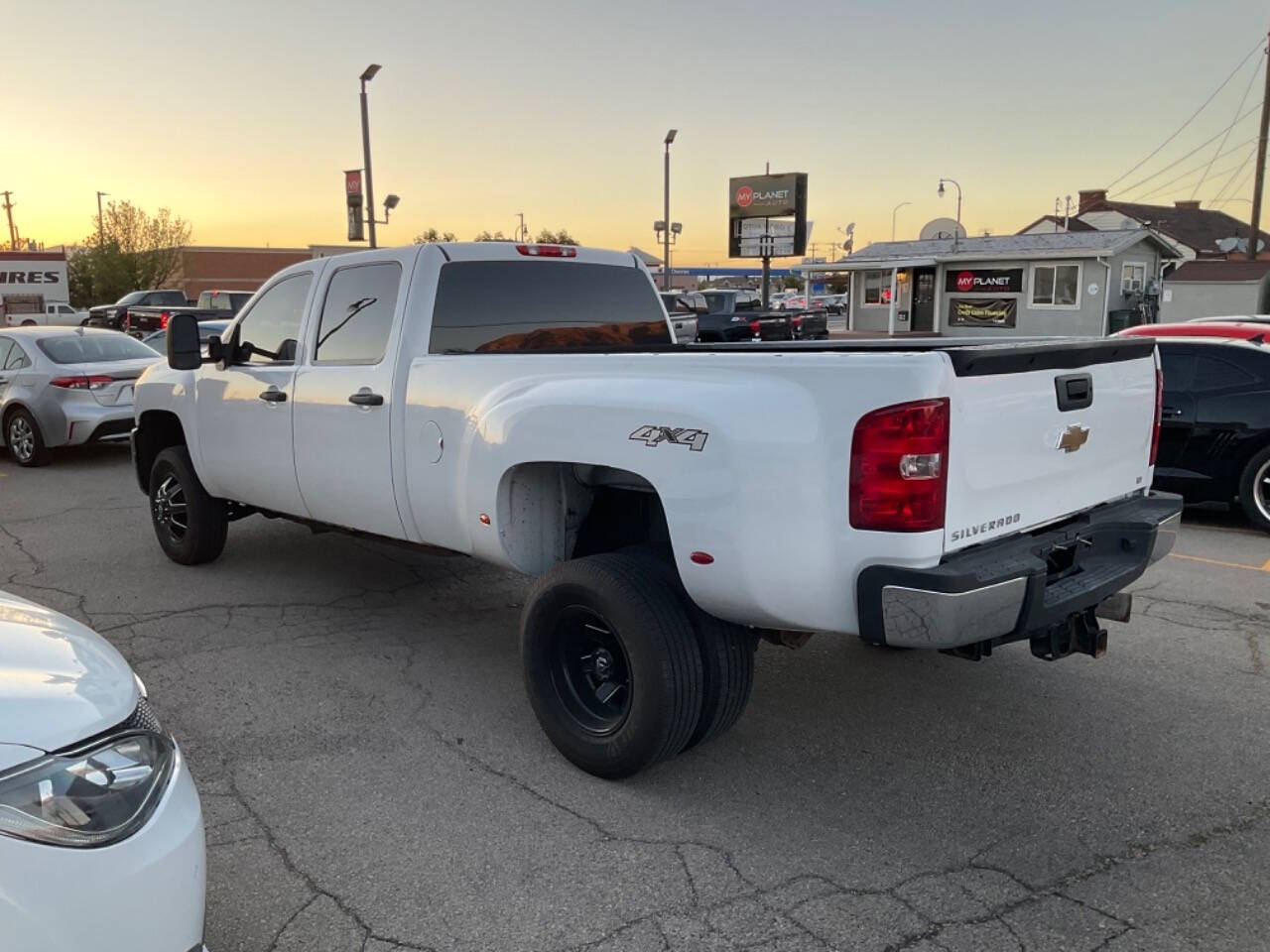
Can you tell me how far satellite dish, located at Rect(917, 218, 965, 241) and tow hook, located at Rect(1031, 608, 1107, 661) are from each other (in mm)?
34666

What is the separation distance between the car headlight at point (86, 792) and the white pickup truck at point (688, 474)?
1738 mm

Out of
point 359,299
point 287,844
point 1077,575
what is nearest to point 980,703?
point 1077,575

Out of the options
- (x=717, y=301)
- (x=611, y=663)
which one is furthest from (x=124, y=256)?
(x=611, y=663)

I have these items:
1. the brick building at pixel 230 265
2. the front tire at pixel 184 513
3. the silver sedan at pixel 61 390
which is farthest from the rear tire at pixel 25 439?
the brick building at pixel 230 265

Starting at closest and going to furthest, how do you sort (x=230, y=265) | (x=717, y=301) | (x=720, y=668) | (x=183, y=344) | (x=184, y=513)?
(x=720, y=668) → (x=183, y=344) → (x=184, y=513) → (x=717, y=301) → (x=230, y=265)

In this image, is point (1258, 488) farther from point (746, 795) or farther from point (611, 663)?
point (611, 663)

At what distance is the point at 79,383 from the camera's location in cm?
1149

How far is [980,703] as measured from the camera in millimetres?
4594

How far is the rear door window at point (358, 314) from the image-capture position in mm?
4996

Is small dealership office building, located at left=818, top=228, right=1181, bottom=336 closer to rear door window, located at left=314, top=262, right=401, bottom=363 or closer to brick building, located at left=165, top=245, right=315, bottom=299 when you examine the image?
rear door window, located at left=314, top=262, right=401, bottom=363

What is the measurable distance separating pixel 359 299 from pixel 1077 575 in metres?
3.64

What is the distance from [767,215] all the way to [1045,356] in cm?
3327

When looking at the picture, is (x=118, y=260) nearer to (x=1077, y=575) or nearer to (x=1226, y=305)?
(x=1226, y=305)

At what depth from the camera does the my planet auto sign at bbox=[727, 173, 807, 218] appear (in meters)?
34.7
